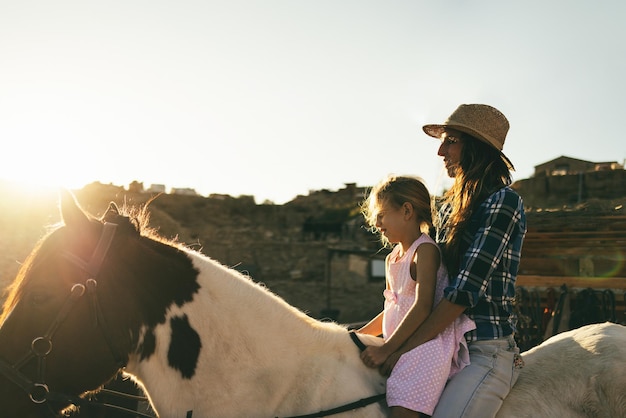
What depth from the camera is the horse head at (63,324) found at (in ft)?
6.73

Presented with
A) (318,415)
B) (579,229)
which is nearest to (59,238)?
(318,415)

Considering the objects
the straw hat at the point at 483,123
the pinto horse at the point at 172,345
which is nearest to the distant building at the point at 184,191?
the pinto horse at the point at 172,345

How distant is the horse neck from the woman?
242 millimetres

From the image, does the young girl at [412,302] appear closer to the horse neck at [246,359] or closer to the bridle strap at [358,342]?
the bridle strap at [358,342]

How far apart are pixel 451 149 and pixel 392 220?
50 cm

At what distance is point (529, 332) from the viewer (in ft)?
20.4

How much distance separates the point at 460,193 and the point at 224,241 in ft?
53.5

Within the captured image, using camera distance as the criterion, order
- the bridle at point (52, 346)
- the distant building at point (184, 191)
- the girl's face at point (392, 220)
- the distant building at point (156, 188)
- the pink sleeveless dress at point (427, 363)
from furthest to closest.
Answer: the distant building at point (184, 191), the distant building at point (156, 188), the girl's face at point (392, 220), the pink sleeveless dress at point (427, 363), the bridle at point (52, 346)

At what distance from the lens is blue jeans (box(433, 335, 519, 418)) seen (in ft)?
7.08

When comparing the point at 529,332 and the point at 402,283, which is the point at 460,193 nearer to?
the point at 402,283

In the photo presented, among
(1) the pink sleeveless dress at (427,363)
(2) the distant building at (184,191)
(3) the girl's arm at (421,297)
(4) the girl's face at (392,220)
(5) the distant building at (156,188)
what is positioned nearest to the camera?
(1) the pink sleeveless dress at (427,363)

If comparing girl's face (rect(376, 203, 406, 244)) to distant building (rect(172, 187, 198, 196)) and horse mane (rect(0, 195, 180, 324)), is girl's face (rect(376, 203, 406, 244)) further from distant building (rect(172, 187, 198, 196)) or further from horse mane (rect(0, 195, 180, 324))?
distant building (rect(172, 187, 198, 196))

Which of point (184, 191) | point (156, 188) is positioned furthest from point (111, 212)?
point (156, 188)

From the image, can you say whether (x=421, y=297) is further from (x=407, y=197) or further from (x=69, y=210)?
(x=69, y=210)
